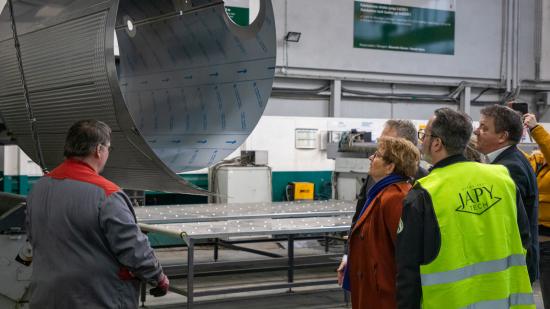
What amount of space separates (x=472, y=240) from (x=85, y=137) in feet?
3.98

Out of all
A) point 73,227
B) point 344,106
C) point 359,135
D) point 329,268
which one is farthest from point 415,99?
point 73,227

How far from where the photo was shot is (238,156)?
752cm

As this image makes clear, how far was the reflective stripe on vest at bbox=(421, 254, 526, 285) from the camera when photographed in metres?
1.96

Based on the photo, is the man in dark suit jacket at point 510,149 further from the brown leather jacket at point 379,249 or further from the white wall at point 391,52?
the white wall at point 391,52

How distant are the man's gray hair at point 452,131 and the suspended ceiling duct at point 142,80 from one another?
59 cm

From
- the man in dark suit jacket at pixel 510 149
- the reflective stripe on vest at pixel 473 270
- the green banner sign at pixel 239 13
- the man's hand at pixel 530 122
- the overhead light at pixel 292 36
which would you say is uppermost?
the green banner sign at pixel 239 13

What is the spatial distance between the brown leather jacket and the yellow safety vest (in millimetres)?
306

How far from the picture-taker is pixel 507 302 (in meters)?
2.09

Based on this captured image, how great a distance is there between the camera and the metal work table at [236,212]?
4.71 meters

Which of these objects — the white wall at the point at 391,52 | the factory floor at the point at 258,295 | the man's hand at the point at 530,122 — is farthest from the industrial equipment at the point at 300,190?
the man's hand at the point at 530,122

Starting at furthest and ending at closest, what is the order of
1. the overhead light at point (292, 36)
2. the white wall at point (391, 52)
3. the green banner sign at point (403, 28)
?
the green banner sign at point (403, 28) → the white wall at point (391, 52) → the overhead light at point (292, 36)

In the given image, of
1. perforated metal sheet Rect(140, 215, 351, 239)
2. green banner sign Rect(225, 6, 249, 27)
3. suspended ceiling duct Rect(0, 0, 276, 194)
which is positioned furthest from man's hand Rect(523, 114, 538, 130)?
green banner sign Rect(225, 6, 249, 27)

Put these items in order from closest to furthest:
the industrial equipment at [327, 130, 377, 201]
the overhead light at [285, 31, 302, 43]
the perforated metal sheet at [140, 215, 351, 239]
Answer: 1. the perforated metal sheet at [140, 215, 351, 239]
2. the industrial equipment at [327, 130, 377, 201]
3. the overhead light at [285, 31, 302, 43]

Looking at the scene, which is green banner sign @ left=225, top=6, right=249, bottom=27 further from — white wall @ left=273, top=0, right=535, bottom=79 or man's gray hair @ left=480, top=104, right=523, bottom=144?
man's gray hair @ left=480, top=104, right=523, bottom=144
